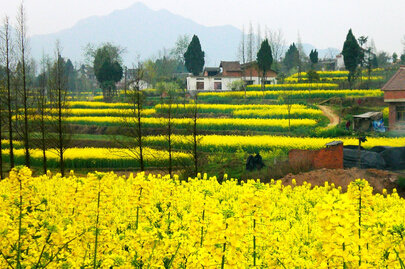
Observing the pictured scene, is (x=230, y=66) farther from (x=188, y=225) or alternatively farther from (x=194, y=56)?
(x=188, y=225)

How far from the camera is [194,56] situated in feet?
209

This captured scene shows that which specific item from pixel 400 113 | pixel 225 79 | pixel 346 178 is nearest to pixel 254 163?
pixel 346 178

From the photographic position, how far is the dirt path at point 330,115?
34.5 m

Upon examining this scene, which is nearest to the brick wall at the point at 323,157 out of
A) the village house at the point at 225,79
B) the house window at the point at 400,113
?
the house window at the point at 400,113

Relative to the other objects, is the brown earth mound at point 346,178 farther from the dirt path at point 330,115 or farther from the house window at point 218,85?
the house window at point 218,85

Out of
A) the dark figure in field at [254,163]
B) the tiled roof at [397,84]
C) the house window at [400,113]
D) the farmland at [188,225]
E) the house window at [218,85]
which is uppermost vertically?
the house window at [218,85]

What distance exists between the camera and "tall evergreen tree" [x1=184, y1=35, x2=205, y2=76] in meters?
63.5

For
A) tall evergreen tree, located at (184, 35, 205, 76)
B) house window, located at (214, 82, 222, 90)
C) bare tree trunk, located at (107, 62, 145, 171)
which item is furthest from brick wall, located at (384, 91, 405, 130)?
tall evergreen tree, located at (184, 35, 205, 76)

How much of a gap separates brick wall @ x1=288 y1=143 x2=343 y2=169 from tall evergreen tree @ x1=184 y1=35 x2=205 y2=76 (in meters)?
46.2

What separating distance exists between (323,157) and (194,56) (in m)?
46.7

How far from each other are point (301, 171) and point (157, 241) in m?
13.5

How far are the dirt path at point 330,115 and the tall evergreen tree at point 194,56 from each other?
1059 inches

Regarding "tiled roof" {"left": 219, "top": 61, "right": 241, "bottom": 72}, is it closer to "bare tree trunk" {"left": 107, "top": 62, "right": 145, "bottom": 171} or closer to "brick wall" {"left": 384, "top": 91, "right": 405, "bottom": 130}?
"brick wall" {"left": 384, "top": 91, "right": 405, "bottom": 130}

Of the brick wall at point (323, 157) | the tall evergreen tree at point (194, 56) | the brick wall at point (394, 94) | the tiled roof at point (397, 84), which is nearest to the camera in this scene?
the brick wall at point (323, 157)
